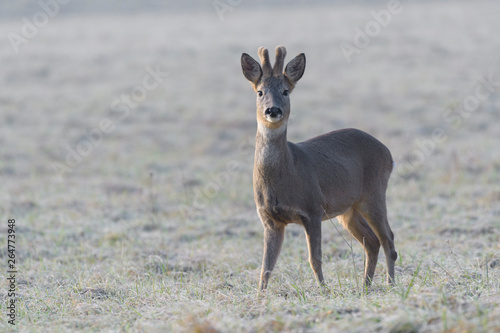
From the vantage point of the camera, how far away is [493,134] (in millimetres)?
16406

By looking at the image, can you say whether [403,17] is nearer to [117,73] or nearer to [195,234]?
[117,73]

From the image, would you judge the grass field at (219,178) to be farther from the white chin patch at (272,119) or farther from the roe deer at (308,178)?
the white chin patch at (272,119)

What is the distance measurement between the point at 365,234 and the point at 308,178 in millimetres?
1303

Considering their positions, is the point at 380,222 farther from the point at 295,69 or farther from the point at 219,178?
the point at 219,178

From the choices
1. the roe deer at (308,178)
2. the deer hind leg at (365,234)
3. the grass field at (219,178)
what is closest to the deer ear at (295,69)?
the roe deer at (308,178)

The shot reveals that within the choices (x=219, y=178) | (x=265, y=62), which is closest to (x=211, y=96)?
(x=219, y=178)

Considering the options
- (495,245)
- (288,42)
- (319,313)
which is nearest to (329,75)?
(288,42)

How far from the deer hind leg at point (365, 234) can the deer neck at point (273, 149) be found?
1.31 metres

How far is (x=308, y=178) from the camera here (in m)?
5.93

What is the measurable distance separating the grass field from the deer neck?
111 cm

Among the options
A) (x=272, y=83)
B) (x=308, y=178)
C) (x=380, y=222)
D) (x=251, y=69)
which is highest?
(x=251, y=69)

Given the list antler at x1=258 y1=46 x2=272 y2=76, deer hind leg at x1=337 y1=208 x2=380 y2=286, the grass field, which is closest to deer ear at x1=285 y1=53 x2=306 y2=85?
antler at x1=258 y1=46 x2=272 y2=76

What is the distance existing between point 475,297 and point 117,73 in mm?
23051

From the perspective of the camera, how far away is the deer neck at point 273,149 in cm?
582
